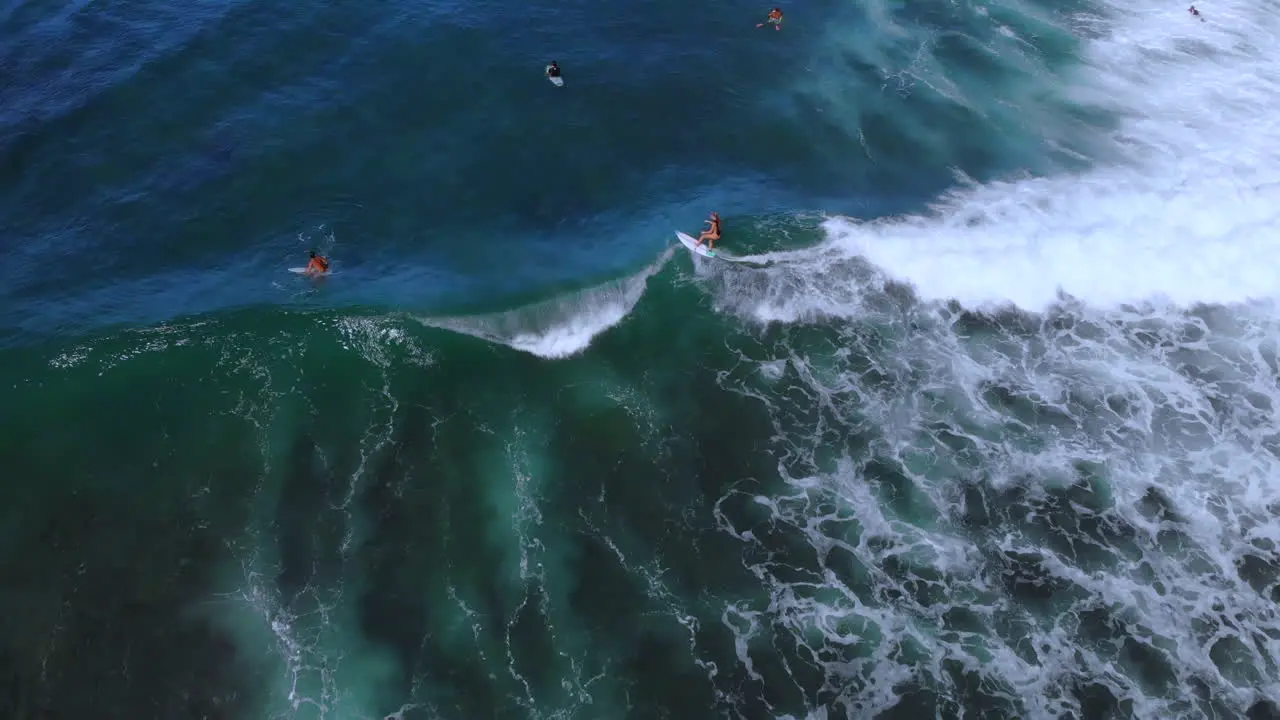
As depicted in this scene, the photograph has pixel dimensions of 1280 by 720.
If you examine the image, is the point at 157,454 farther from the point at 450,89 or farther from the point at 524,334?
the point at 450,89

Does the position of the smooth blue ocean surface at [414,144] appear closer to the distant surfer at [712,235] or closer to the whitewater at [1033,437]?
the distant surfer at [712,235]

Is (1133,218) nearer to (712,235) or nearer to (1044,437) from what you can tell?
(1044,437)

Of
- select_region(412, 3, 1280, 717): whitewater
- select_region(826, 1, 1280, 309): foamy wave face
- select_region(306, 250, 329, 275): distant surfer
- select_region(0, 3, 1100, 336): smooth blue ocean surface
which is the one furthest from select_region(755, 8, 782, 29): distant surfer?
select_region(306, 250, 329, 275): distant surfer

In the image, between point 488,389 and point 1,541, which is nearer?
point 1,541

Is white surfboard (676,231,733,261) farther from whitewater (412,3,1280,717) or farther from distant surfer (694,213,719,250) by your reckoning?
whitewater (412,3,1280,717)

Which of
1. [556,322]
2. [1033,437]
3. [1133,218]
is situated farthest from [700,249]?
[1133,218]

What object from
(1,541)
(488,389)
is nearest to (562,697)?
(488,389)
